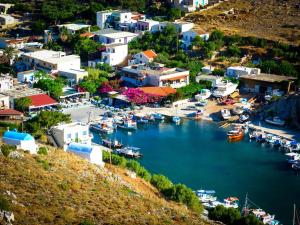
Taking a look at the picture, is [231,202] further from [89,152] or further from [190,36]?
[190,36]

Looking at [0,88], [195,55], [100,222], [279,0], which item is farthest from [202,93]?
[100,222]

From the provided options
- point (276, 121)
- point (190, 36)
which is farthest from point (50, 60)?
point (276, 121)

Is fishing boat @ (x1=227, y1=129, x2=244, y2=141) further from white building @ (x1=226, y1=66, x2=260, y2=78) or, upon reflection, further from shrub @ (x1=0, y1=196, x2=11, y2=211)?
shrub @ (x1=0, y1=196, x2=11, y2=211)

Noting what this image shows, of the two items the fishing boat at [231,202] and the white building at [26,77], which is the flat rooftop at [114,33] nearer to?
the white building at [26,77]

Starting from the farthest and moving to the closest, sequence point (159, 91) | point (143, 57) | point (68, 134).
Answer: point (143, 57) → point (159, 91) → point (68, 134)

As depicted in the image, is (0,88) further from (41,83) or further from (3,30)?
(3,30)

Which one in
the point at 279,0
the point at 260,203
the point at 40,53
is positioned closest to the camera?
the point at 260,203

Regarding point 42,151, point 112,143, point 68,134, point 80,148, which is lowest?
Answer: point 112,143
